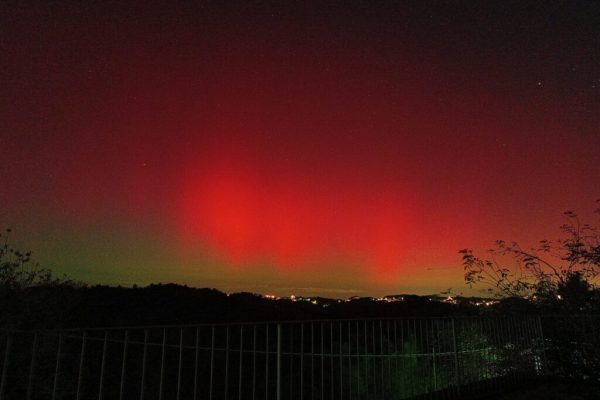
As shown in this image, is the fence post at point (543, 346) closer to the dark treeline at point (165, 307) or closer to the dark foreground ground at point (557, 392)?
the dark foreground ground at point (557, 392)

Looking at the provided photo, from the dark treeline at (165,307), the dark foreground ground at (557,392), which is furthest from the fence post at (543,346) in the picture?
the dark treeline at (165,307)

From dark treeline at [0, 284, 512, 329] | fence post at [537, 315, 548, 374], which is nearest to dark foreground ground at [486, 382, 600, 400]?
fence post at [537, 315, 548, 374]

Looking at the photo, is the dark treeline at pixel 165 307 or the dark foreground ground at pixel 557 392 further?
the dark treeline at pixel 165 307

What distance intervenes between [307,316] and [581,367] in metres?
30.0

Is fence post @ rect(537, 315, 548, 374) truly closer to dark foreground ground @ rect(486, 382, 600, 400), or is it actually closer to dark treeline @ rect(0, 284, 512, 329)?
dark foreground ground @ rect(486, 382, 600, 400)

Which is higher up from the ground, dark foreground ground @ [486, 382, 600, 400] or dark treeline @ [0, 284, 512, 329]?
dark treeline @ [0, 284, 512, 329]

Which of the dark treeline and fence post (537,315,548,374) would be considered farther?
the dark treeline

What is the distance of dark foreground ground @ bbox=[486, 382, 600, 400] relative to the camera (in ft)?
32.2

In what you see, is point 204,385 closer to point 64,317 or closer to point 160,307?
point 64,317

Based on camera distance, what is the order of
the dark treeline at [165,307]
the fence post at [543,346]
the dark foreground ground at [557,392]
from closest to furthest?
the dark foreground ground at [557,392]
the fence post at [543,346]
the dark treeline at [165,307]

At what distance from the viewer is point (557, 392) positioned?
10.3 metres

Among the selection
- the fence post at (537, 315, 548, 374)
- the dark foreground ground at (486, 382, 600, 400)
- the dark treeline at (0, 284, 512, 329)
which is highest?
the dark treeline at (0, 284, 512, 329)

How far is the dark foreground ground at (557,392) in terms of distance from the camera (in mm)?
9812

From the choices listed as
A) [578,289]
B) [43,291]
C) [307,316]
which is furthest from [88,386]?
[307,316]
